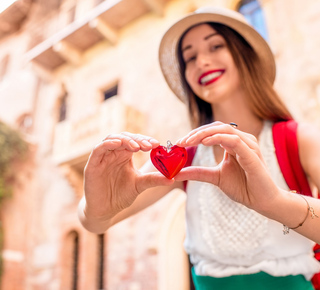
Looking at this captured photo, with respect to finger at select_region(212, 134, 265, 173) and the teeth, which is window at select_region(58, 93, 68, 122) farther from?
finger at select_region(212, 134, 265, 173)

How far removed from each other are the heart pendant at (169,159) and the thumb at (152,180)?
0.04ft

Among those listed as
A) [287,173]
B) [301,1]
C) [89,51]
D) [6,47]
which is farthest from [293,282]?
[6,47]

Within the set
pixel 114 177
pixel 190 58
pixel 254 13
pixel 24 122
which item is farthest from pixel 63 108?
pixel 114 177

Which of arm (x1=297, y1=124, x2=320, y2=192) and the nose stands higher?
the nose

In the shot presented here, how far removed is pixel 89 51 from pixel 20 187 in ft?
9.57

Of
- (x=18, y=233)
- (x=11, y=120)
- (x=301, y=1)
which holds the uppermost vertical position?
(x=11, y=120)

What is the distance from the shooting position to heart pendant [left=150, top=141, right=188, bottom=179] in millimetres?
777

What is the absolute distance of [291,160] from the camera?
3.20ft

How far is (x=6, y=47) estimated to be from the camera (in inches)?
357

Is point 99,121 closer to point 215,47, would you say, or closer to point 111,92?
point 111,92

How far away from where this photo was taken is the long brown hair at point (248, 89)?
1.13 m

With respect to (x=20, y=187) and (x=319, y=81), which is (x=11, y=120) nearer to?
(x=20, y=187)

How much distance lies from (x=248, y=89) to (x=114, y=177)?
1.89ft

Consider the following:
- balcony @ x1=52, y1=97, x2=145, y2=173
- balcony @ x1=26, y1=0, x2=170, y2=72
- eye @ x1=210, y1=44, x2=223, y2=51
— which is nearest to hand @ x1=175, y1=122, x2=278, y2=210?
eye @ x1=210, y1=44, x2=223, y2=51
